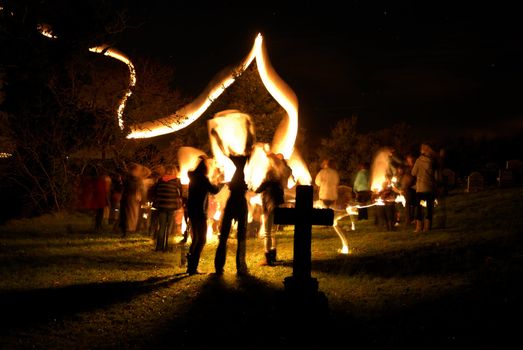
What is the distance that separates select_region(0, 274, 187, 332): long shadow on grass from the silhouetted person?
834mm

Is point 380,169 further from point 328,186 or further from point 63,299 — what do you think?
point 63,299

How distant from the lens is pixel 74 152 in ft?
62.7

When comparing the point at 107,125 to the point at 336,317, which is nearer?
the point at 336,317

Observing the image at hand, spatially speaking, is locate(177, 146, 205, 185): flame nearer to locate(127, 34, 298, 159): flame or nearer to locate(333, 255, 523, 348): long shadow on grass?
locate(127, 34, 298, 159): flame

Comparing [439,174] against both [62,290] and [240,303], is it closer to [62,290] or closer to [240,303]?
[240,303]

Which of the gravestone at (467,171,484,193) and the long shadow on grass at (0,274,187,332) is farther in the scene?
the gravestone at (467,171,484,193)

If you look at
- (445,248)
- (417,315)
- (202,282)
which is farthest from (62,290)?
(445,248)

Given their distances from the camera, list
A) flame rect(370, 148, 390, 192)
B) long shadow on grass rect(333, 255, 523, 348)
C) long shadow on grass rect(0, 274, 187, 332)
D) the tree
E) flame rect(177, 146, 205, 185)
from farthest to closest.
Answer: the tree → flame rect(370, 148, 390, 192) → flame rect(177, 146, 205, 185) → long shadow on grass rect(0, 274, 187, 332) → long shadow on grass rect(333, 255, 523, 348)

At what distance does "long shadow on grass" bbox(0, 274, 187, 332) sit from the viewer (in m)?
6.82

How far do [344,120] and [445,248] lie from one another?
3045 centimetres

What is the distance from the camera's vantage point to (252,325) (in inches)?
253

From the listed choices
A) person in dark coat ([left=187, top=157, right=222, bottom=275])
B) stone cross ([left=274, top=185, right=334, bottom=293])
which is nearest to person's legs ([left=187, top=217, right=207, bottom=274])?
person in dark coat ([left=187, top=157, right=222, bottom=275])

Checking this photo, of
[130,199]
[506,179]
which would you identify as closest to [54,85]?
[130,199]

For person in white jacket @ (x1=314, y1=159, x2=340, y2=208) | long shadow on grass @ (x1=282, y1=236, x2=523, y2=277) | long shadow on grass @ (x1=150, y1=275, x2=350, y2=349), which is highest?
person in white jacket @ (x1=314, y1=159, x2=340, y2=208)
